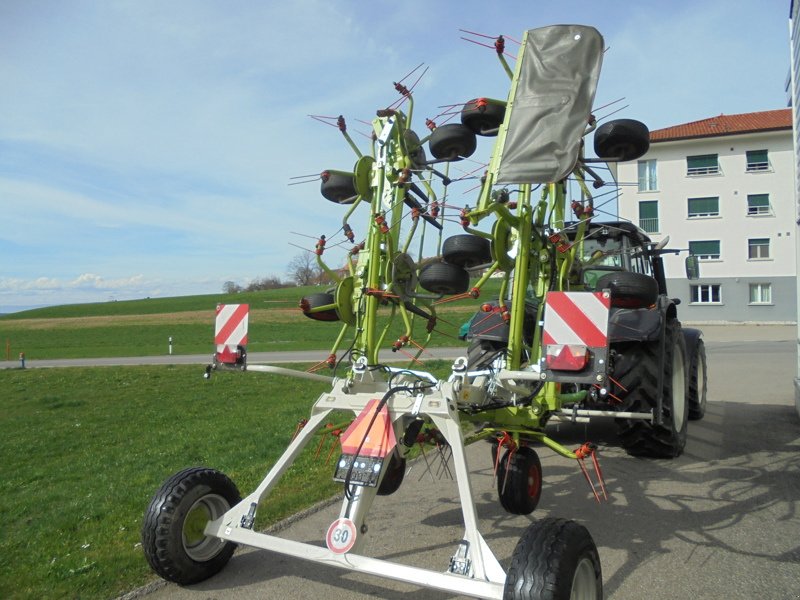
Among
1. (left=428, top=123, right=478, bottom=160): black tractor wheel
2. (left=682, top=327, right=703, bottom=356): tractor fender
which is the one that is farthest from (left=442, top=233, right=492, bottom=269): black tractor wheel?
(left=682, top=327, right=703, bottom=356): tractor fender

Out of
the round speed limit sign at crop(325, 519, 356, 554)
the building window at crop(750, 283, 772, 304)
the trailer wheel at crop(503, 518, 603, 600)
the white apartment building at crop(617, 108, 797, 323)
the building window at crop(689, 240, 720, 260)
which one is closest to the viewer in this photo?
the trailer wheel at crop(503, 518, 603, 600)

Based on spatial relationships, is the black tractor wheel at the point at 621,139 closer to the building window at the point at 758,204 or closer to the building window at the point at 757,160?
the building window at the point at 758,204

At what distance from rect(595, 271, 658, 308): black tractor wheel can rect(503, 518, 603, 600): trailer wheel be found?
2.21m

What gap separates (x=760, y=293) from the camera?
35.9 metres

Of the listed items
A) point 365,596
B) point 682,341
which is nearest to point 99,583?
point 365,596

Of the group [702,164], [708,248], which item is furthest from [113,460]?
[702,164]

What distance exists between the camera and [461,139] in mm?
4594

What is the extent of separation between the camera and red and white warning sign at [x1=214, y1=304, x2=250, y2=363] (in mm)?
3939

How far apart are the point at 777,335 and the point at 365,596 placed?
A: 2844 cm

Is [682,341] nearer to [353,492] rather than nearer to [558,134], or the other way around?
[558,134]

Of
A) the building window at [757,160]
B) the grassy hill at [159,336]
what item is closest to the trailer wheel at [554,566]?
the grassy hill at [159,336]

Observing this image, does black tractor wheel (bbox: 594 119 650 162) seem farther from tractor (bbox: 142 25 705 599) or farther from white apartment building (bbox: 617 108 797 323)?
white apartment building (bbox: 617 108 797 323)

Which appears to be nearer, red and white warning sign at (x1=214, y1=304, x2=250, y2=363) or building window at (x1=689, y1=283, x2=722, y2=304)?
red and white warning sign at (x1=214, y1=304, x2=250, y2=363)

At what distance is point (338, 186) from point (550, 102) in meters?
1.53
